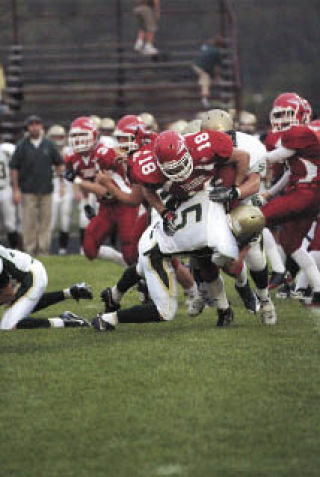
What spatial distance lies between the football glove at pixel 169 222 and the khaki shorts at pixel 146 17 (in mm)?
12001

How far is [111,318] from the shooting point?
23.4 ft

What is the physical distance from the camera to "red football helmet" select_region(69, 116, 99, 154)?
952cm

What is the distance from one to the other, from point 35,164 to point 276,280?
5.21 metres

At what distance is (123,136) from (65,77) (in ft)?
34.8

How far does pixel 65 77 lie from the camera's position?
758 inches

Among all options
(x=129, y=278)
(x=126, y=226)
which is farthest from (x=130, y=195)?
(x=126, y=226)

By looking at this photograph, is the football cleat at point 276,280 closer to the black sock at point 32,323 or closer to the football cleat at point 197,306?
the football cleat at point 197,306

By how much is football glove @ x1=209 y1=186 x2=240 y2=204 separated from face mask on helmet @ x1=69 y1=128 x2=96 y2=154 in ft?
9.59

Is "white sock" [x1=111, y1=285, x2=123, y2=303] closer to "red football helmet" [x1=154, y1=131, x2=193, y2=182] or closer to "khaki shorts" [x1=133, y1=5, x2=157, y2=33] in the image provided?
"red football helmet" [x1=154, y1=131, x2=193, y2=182]

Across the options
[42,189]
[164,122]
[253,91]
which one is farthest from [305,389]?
[253,91]

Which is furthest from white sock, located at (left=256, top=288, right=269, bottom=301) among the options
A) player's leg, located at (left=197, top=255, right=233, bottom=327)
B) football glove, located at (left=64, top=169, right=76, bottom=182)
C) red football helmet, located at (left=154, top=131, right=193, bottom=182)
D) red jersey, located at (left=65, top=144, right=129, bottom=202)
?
football glove, located at (left=64, top=169, right=76, bottom=182)

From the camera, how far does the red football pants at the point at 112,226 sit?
909cm

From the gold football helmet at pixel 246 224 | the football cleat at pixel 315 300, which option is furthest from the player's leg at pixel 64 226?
the gold football helmet at pixel 246 224

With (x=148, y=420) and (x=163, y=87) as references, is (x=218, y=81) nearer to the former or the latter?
(x=163, y=87)
